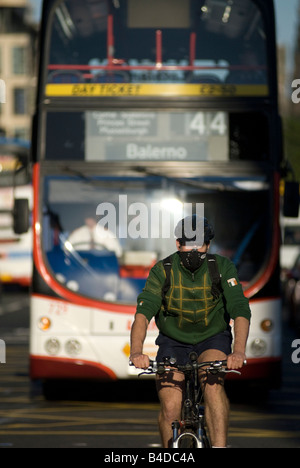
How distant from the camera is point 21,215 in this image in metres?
12.5

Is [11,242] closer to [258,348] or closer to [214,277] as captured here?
[258,348]

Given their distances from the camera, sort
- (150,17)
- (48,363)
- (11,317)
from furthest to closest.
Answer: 1. (11,317)
2. (150,17)
3. (48,363)

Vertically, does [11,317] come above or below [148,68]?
below

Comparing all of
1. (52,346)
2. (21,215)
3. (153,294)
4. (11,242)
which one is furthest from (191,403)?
(11,242)

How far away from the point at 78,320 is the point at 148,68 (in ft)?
8.47

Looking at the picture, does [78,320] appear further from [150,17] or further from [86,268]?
[150,17]

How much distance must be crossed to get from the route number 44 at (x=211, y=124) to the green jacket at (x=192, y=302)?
18.6 feet

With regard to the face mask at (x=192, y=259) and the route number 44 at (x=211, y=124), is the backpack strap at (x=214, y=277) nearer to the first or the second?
the face mask at (x=192, y=259)

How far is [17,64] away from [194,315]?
10247 centimetres

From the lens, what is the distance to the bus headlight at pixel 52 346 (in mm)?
11953

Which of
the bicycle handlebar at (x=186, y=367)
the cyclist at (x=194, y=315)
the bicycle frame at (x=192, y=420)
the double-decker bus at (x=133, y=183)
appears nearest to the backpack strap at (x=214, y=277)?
the cyclist at (x=194, y=315)

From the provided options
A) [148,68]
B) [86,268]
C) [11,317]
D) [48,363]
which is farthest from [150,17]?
[11,317]


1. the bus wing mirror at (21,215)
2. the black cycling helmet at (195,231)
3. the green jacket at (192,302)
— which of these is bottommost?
the green jacket at (192,302)

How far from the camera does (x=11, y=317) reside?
92.0ft
